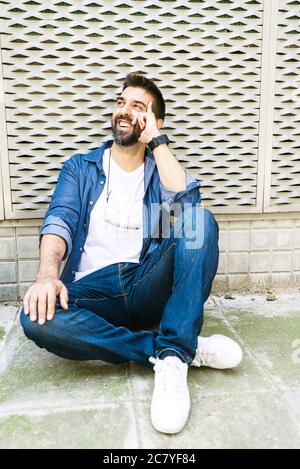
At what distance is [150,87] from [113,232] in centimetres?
89

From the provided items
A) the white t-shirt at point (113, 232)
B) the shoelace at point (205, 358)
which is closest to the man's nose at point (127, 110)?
the white t-shirt at point (113, 232)

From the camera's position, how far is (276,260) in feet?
11.3

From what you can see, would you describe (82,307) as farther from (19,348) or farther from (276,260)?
(276,260)

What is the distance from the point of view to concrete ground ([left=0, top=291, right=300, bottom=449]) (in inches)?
72.6

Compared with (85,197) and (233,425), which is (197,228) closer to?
(85,197)

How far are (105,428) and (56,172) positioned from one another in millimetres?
1731

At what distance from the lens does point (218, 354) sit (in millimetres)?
2277

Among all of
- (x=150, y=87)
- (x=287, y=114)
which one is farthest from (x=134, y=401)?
(x=287, y=114)

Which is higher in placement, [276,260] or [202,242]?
[202,242]

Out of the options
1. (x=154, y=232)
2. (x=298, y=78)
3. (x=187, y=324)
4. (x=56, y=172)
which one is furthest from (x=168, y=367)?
(x=298, y=78)

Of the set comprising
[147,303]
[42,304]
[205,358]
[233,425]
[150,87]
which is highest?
[150,87]

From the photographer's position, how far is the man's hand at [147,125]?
260 cm

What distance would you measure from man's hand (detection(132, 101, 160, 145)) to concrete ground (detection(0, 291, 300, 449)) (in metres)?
1.24

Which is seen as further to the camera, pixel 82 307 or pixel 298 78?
pixel 298 78
